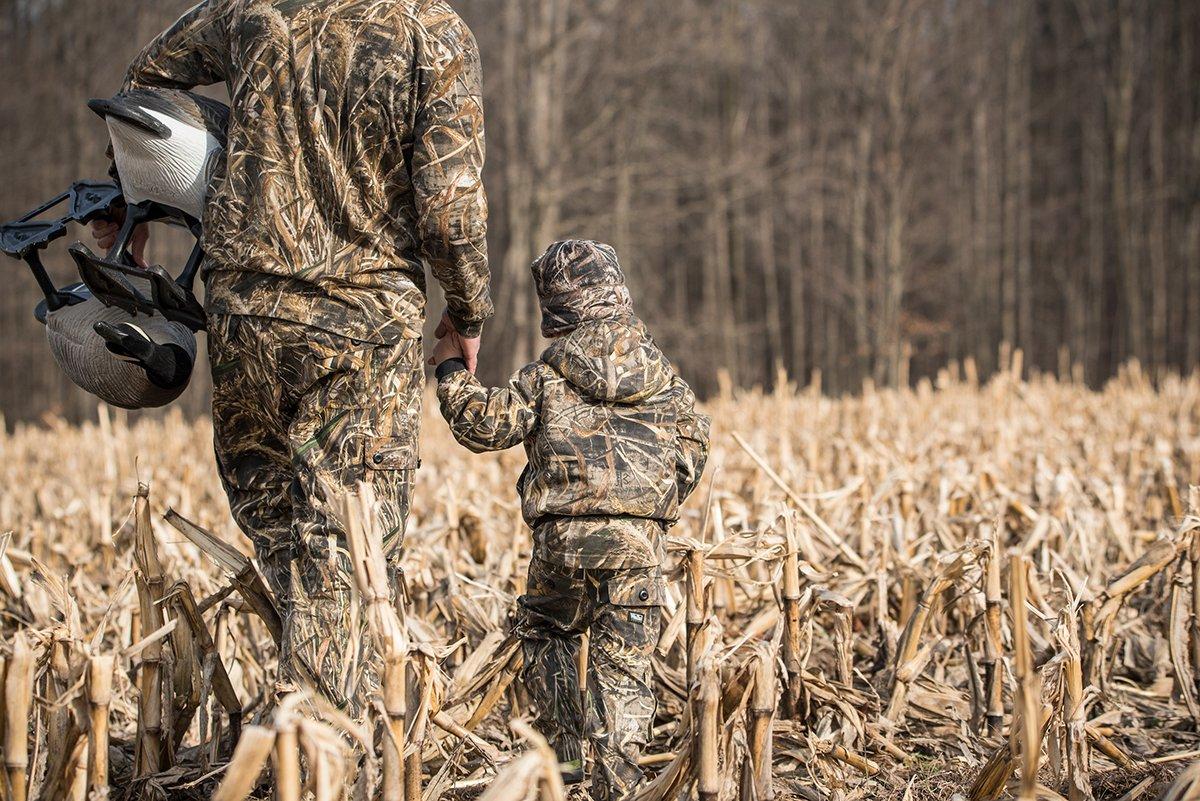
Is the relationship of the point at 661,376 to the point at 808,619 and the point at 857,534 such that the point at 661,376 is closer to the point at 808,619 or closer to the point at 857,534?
the point at 808,619

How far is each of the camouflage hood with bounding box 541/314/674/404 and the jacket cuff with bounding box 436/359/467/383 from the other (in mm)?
218

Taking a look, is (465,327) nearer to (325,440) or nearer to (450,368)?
(450,368)

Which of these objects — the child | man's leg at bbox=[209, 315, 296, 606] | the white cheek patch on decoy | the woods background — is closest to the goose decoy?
the white cheek patch on decoy

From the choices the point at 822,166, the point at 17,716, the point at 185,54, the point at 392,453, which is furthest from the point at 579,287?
the point at 822,166

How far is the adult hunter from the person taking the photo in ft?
9.00

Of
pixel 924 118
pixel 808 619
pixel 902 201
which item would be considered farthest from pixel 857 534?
pixel 924 118

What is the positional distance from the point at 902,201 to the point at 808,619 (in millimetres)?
18069

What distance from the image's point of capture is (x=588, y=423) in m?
3.06

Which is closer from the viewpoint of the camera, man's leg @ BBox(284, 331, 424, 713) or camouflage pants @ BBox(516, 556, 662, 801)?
man's leg @ BBox(284, 331, 424, 713)

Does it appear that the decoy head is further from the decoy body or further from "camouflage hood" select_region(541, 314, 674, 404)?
"camouflage hood" select_region(541, 314, 674, 404)

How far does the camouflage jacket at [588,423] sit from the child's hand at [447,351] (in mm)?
34

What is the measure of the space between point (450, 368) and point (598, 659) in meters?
0.85

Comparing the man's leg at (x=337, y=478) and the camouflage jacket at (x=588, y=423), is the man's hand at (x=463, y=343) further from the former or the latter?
the man's leg at (x=337, y=478)

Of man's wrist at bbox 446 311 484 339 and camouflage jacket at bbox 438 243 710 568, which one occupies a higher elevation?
man's wrist at bbox 446 311 484 339
